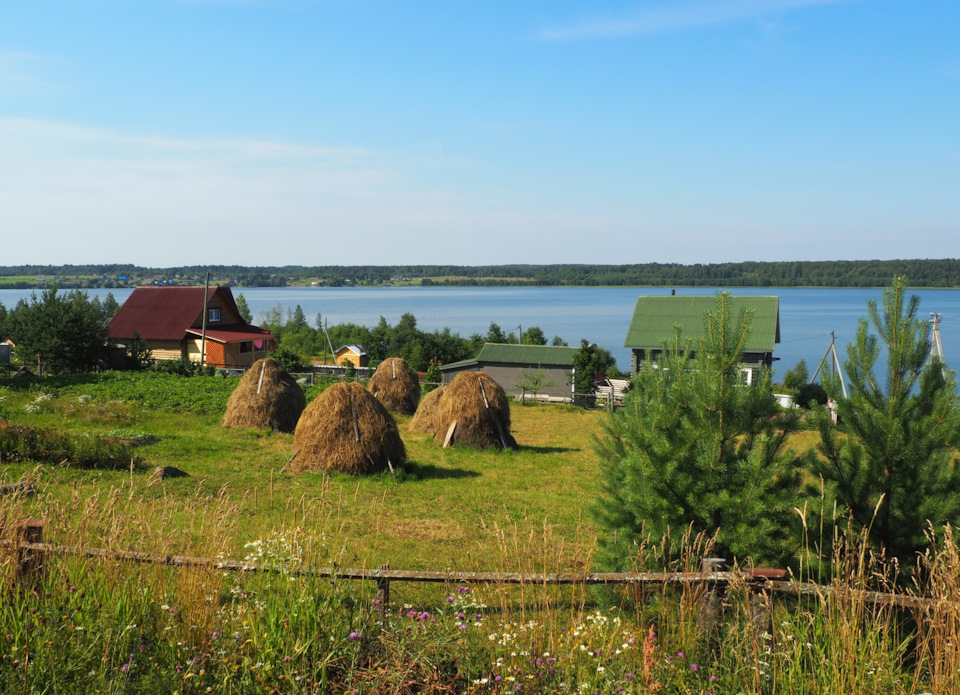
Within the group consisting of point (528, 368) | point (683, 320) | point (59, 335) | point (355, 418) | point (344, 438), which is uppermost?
point (683, 320)

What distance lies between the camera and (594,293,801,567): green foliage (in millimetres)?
5781

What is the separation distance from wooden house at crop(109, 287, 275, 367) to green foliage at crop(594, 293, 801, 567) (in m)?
35.0

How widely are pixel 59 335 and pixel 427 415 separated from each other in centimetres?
1826

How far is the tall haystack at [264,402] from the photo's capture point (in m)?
20.2

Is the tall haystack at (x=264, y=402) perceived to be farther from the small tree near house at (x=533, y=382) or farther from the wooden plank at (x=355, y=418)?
the small tree near house at (x=533, y=382)

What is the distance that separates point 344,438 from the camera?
51.6ft

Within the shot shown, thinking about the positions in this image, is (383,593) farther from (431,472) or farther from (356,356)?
(356,356)

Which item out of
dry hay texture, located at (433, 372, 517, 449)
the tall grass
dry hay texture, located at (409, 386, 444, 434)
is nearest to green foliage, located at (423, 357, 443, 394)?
dry hay texture, located at (409, 386, 444, 434)

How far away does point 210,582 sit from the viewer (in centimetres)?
443

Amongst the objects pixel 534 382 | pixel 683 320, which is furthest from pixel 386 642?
pixel 683 320

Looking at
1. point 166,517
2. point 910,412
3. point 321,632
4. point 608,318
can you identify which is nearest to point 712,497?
point 910,412

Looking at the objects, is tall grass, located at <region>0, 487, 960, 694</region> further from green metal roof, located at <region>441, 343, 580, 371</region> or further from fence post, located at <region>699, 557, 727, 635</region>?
green metal roof, located at <region>441, 343, 580, 371</region>

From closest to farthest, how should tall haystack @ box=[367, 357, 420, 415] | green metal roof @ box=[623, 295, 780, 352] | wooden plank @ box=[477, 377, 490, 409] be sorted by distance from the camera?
wooden plank @ box=[477, 377, 490, 409] → tall haystack @ box=[367, 357, 420, 415] → green metal roof @ box=[623, 295, 780, 352]

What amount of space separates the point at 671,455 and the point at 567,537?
5226 mm
